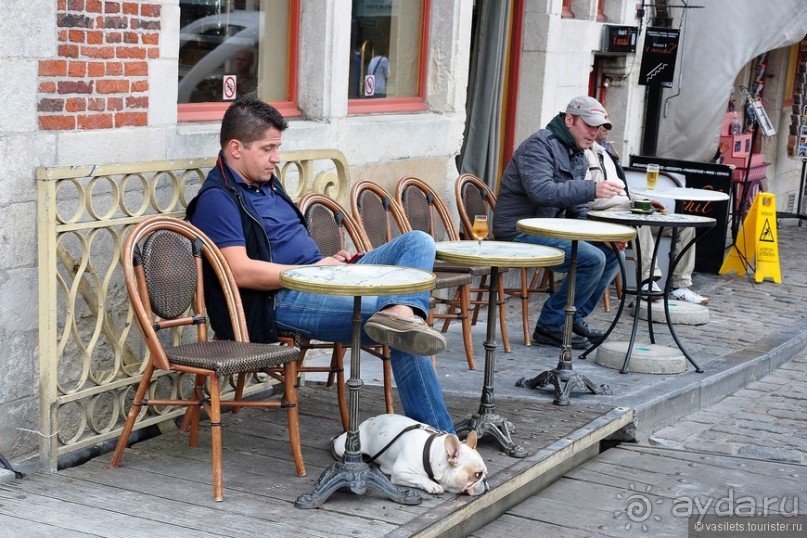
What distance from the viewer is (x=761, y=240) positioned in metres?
10.2

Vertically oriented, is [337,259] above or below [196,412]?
above

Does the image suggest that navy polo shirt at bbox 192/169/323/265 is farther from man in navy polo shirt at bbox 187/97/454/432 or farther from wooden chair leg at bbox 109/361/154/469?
wooden chair leg at bbox 109/361/154/469

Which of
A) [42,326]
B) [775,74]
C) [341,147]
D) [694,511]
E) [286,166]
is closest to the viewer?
[42,326]

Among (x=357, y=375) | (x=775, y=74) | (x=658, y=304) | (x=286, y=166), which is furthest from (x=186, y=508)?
(x=775, y=74)

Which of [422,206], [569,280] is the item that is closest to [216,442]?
[569,280]

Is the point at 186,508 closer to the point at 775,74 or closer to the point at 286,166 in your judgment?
the point at 286,166

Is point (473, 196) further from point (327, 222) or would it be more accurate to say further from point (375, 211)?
point (327, 222)

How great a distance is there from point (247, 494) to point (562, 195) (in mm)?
3208

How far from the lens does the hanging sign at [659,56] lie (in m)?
10.4

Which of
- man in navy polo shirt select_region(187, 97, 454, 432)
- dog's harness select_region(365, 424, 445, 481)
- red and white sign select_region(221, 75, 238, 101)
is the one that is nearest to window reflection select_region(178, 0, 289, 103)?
red and white sign select_region(221, 75, 238, 101)

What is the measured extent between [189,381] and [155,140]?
1.11 m

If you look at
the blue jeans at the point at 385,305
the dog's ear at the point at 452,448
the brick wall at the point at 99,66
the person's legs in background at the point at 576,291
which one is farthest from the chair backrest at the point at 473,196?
the dog's ear at the point at 452,448

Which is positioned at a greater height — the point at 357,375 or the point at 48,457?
the point at 357,375

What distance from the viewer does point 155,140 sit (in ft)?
16.9
